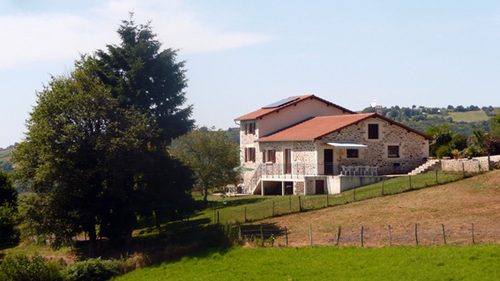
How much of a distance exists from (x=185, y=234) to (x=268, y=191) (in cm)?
1527

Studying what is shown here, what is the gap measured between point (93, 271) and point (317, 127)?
83.7ft

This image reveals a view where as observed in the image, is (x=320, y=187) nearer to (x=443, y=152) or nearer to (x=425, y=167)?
(x=425, y=167)

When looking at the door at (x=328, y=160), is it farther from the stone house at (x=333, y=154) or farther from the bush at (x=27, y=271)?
the bush at (x=27, y=271)

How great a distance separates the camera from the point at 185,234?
110 feet

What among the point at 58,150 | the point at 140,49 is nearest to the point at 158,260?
the point at 58,150

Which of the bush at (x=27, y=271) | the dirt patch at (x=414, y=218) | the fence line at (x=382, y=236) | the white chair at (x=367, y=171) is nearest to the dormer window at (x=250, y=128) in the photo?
the white chair at (x=367, y=171)

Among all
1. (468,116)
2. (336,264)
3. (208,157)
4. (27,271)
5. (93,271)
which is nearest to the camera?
(336,264)

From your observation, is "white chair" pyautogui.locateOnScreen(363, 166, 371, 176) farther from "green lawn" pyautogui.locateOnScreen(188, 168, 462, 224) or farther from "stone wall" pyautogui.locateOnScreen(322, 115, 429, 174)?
"green lawn" pyautogui.locateOnScreen(188, 168, 462, 224)

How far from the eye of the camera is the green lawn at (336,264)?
19.2m

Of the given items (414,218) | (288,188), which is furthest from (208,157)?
(414,218)

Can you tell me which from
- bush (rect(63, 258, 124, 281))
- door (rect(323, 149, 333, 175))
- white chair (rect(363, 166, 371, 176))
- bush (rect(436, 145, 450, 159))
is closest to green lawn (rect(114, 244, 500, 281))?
bush (rect(63, 258, 124, 281))

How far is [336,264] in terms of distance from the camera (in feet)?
71.0

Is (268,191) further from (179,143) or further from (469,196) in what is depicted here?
(469,196)

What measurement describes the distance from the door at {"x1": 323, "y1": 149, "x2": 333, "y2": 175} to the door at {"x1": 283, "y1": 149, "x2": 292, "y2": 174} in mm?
3749
